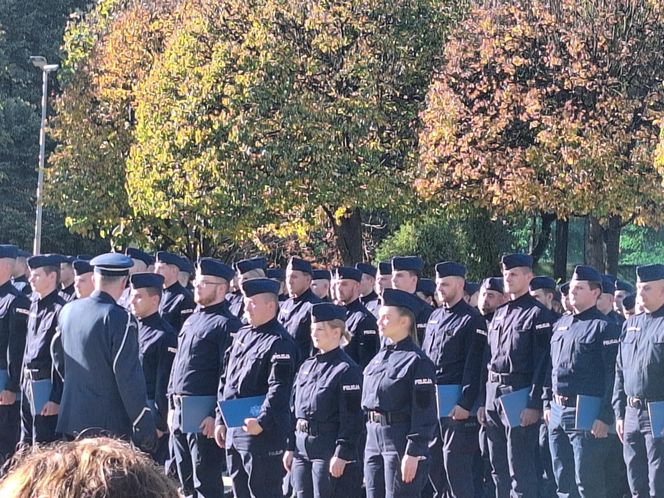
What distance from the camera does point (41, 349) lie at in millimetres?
8672

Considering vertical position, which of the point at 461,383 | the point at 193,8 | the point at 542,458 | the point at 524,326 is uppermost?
the point at 193,8

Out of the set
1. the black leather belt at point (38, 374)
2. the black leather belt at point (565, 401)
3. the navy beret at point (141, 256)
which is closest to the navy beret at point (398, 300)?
the black leather belt at point (565, 401)

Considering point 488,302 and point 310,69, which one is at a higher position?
point 310,69

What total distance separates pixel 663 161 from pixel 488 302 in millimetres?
5530

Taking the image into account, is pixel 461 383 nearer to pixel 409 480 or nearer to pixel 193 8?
pixel 409 480

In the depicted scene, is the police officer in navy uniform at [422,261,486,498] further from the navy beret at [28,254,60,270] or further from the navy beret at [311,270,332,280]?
the navy beret at [28,254,60,270]

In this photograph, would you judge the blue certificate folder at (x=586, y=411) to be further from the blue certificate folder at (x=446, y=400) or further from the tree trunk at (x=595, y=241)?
the tree trunk at (x=595, y=241)

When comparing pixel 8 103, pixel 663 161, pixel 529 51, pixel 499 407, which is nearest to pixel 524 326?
pixel 499 407

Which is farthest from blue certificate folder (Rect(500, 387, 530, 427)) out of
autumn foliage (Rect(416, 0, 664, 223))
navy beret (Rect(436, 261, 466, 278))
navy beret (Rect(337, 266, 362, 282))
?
autumn foliage (Rect(416, 0, 664, 223))

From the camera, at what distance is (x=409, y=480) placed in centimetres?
706

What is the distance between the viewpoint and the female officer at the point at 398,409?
7129 millimetres

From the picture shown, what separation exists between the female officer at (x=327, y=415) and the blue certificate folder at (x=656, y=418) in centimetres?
217

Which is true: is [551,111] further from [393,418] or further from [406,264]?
[393,418]

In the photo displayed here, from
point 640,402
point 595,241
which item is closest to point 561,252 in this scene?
point 595,241
